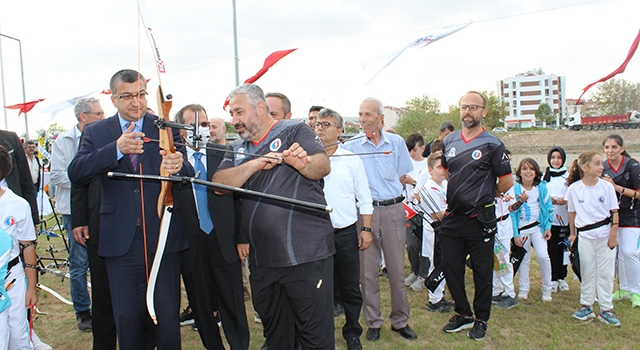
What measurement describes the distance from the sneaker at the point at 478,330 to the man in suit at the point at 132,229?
8.82ft

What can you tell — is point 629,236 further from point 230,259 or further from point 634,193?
point 230,259

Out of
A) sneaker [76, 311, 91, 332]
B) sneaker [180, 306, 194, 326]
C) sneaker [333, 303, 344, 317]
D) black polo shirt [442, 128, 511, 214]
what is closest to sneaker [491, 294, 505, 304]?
black polo shirt [442, 128, 511, 214]

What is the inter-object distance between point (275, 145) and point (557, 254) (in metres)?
4.55

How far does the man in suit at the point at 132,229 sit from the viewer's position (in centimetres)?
281

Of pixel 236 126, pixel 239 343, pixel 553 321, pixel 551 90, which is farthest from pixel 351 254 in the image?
pixel 551 90

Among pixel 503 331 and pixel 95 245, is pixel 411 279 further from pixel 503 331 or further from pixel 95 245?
pixel 95 245

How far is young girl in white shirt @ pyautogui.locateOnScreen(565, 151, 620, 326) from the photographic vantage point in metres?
4.49

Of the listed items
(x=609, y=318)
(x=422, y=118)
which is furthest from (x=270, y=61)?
(x=422, y=118)

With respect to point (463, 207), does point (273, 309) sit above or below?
below

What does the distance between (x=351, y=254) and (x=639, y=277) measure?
11.1ft

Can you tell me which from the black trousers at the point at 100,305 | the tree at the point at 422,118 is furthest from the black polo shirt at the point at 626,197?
the tree at the point at 422,118

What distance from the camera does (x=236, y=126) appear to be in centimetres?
280

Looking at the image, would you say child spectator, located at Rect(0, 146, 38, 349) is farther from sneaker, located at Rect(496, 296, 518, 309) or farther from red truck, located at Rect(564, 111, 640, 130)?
A: red truck, located at Rect(564, 111, 640, 130)

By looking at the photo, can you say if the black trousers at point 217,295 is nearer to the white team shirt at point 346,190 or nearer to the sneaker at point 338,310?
the white team shirt at point 346,190
